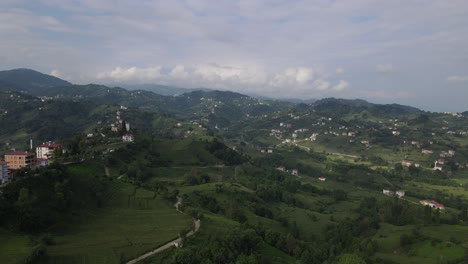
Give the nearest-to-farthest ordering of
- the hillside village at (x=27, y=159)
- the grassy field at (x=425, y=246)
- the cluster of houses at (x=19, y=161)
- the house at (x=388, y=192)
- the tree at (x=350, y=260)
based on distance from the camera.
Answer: the tree at (x=350, y=260) → the hillside village at (x=27, y=159) → the cluster of houses at (x=19, y=161) → the grassy field at (x=425, y=246) → the house at (x=388, y=192)

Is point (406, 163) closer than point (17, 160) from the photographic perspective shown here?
No

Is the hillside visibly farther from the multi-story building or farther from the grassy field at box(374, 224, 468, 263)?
the multi-story building

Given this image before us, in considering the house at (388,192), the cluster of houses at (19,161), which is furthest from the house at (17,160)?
the house at (388,192)

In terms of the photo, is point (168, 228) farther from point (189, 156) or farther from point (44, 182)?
point (189, 156)

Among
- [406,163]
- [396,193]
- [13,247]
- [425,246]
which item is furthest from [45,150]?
[406,163]

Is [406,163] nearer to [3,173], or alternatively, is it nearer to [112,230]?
[112,230]

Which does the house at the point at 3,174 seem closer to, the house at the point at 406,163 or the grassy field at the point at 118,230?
the grassy field at the point at 118,230

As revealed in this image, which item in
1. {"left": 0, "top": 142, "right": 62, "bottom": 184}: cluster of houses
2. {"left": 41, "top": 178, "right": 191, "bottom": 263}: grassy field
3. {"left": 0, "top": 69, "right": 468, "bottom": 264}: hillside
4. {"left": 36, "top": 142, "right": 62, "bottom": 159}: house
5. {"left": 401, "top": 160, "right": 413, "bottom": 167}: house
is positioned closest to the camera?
{"left": 41, "top": 178, "right": 191, "bottom": 263}: grassy field

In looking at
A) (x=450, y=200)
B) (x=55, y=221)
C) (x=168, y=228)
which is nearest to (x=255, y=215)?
(x=168, y=228)

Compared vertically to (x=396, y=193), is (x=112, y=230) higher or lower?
higher

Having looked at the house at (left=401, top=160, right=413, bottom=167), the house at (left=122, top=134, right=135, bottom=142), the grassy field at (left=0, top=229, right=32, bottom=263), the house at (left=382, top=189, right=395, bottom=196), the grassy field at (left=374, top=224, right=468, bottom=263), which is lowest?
the house at (left=382, top=189, right=395, bottom=196)

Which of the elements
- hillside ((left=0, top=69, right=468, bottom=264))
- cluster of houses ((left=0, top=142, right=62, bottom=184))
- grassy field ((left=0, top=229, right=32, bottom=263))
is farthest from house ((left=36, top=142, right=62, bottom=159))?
grassy field ((left=0, top=229, right=32, bottom=263))

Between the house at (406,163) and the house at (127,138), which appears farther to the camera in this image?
the house at (406,163)
